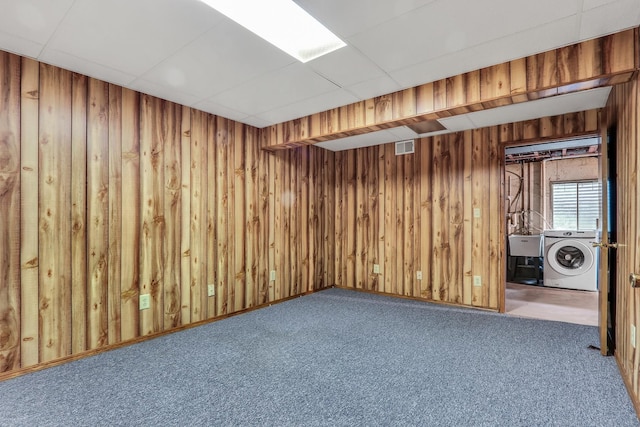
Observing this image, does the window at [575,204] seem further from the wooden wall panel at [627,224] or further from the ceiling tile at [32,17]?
the ceiling tile at [32,17]

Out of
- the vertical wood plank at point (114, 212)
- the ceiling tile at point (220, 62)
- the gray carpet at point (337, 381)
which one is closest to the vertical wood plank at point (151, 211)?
the vertical wood plank at point (114, 212)

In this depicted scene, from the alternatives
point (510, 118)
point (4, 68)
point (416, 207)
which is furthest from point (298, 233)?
point (4, 68)

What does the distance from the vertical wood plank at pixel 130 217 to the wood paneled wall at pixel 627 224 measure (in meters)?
3.40

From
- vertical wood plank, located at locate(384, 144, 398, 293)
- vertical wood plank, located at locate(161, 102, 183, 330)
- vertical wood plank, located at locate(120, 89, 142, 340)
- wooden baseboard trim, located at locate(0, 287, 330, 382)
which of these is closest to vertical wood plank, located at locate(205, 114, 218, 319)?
wooden baseboard trim, located at locate(0, 287, 330, 382)

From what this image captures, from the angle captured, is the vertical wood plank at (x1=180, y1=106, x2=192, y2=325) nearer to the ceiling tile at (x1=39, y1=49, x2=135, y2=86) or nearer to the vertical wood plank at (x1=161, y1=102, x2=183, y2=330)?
the vertical wood plank at (x1=161, y1=102, x2=183, y2=330)

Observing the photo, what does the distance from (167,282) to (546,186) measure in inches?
263

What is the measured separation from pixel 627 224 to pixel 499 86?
1201 mm

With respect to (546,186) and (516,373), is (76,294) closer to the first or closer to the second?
(516,373)

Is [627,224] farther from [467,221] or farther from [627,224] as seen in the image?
[467,221]

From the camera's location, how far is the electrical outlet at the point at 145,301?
2658 mm

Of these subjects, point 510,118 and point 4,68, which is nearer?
point 4,68

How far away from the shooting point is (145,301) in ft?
8.79

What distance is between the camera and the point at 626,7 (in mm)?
1599

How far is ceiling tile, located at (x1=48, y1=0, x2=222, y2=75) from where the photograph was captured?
1605mm
